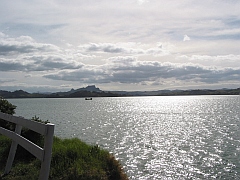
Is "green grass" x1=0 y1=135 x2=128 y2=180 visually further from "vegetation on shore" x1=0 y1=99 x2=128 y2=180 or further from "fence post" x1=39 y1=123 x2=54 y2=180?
"fence post" x1=39 y1=123 x2=54 y2=180

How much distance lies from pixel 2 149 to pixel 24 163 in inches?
85.0

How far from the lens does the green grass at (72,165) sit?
831cm

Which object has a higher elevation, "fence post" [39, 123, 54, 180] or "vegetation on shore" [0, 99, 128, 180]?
"fence post" [39, 123, 54, 180]

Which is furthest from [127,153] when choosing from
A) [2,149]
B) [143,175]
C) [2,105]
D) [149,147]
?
[2,149]

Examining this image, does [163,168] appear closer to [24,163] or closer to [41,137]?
[41,137]

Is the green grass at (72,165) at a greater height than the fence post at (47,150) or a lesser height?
lesser

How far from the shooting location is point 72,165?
345 inches

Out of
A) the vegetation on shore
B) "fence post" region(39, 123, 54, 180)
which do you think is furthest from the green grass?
"fence post" region(39, 123, 54, 180)

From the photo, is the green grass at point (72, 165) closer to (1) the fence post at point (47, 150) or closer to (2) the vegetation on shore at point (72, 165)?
(2) the vegetation on shore at point (72, 165)

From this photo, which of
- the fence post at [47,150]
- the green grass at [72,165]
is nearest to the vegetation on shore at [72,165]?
the green grass at [72,165]

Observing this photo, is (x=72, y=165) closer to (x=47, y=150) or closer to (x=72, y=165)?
(x=72, y=165)

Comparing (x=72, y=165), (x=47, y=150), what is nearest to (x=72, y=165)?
(x=72, y=165)

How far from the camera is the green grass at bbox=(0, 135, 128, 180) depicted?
831 centimetres

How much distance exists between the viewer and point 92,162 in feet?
30.6
